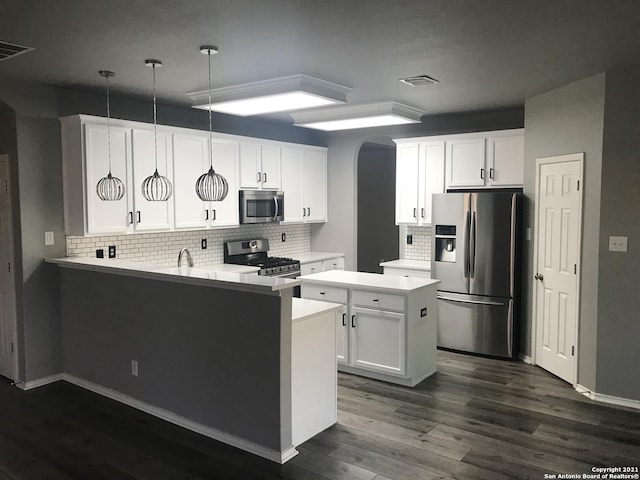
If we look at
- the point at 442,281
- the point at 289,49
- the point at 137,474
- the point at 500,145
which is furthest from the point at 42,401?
the point at 500,145

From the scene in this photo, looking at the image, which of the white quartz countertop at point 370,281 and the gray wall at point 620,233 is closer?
the gray wall at point 620,233

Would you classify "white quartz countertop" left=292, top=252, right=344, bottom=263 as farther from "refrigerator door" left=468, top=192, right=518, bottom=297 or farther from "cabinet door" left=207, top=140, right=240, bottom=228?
"refrigerator door" left=468, top=192, right=518, bottom=297

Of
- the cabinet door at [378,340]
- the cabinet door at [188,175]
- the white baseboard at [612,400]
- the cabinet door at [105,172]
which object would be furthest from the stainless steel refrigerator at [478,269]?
the cabinet door at [105,172]

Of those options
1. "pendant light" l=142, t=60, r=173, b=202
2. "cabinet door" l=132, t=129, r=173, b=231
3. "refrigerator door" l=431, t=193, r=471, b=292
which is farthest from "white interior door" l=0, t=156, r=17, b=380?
"refrigerator door" l=431, t=193, r=471, b=292

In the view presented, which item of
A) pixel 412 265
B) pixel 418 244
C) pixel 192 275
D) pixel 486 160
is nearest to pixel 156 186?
pixel 192 275

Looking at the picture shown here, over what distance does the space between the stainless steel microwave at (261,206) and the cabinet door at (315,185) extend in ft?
1.93

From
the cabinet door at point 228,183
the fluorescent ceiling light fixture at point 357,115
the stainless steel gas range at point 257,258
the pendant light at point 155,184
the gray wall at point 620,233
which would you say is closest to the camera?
the pendant light at point 155,184

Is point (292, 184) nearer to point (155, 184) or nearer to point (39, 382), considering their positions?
point (155, 184)

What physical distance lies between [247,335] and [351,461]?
1.05m

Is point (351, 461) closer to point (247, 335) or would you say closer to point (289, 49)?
point (247, 335)

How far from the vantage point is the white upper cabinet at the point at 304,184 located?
6984 millimetres

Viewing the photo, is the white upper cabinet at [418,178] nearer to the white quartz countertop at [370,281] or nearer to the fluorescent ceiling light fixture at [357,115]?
the fluorescent ceiling light fixture at [357,115]

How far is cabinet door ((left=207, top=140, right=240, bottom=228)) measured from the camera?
593 cm

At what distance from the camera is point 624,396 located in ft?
14.0
